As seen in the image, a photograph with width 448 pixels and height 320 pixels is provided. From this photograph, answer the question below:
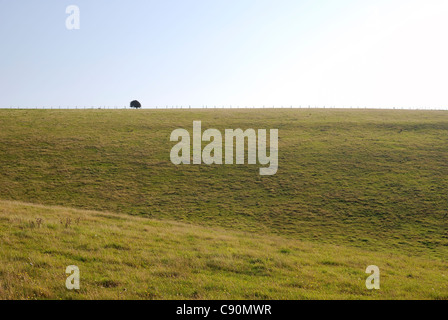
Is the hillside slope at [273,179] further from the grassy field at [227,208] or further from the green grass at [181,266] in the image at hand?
the green grass at [181,266]

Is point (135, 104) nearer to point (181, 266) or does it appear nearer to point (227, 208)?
point (227, 208)

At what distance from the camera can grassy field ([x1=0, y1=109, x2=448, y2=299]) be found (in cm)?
1231

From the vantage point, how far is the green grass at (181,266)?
10844mm

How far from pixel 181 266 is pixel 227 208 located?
1689 cm

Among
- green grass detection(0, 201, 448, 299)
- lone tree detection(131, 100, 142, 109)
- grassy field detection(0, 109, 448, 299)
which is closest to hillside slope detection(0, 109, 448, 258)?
grassy field detection(0, 109, 448, 299)

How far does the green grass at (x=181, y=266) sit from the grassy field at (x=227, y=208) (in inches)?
2.8

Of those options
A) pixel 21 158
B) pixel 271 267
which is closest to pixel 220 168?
pixel 21 158

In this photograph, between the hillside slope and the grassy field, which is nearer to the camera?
the grassy field

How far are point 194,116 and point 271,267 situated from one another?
177 ft

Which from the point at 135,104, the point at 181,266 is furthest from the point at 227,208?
the point at 135,104

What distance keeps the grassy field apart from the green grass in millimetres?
72

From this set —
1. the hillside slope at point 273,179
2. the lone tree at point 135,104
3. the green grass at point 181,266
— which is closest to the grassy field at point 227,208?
the green grass at point 181,266

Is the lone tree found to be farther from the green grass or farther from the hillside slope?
the green grass

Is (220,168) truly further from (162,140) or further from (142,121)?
(142,121)
